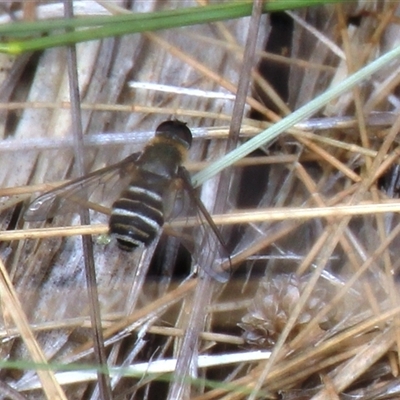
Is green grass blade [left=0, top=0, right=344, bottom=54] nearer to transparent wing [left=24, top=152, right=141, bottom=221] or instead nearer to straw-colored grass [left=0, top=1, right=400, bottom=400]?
straw-colored grass [left=0, top=1, right=400, bottom=400]

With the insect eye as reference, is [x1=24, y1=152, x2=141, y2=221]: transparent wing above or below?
below

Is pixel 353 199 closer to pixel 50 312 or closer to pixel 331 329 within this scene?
pixel 331 329

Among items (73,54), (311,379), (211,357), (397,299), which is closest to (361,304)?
(397,299)

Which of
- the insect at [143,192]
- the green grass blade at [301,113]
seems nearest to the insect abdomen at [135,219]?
the insect at [143,192]

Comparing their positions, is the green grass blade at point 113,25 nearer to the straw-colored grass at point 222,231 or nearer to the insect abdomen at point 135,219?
the straw-colored grass at point 222,231

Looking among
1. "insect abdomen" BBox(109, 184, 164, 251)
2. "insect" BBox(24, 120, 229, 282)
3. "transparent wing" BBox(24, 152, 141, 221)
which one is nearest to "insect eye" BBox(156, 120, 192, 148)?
"insect" BBox(24, 120, 229, 282)

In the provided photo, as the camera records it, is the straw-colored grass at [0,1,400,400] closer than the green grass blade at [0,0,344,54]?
No

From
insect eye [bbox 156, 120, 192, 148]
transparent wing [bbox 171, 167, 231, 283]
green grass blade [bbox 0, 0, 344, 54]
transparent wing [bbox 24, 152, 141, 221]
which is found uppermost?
green grass blade [bbox 0, 0, 344, 54]

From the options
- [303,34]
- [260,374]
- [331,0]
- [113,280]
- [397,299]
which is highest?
[303,34]
